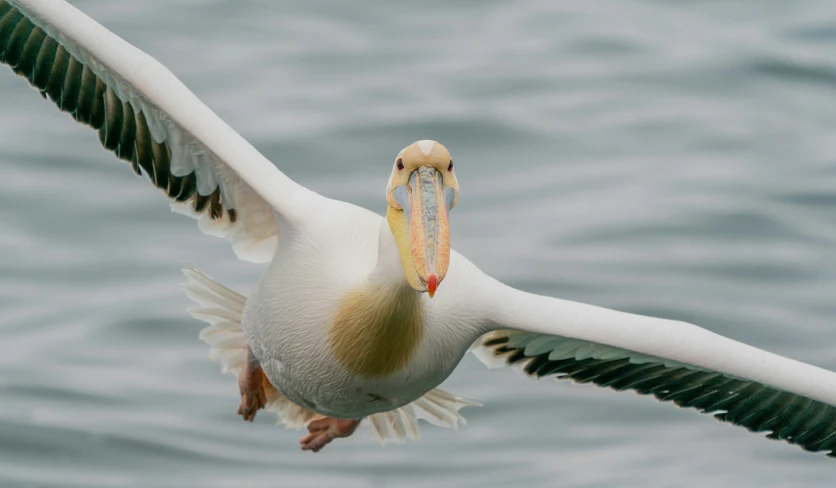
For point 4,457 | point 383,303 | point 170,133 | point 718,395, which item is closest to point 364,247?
point 383,303

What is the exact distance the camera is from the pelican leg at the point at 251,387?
8016 millimetres

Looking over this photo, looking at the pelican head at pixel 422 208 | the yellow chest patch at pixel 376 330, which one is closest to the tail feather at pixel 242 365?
the yellow chest patch at pixel 376 330

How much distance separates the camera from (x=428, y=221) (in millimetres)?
5859

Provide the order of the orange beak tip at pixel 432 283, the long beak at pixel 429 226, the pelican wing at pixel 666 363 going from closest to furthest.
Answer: the orange beak tip at pixel 432 283 < the long beak at pixel 429 226 < the pelican wing at pixel 666 363

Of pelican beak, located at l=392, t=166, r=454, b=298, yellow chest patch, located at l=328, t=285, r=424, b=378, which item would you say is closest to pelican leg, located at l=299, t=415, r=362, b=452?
yellow chest patch, located at l=328, t=285, r=424, b=378

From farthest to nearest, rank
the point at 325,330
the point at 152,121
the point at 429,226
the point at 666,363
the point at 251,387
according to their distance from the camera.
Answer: the point at 251,387 < the point at 152,121 < the point at 666,363 < the point at 325,330 < the point at 429,226

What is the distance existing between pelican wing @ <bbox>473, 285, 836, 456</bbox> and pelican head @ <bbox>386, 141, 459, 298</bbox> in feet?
3.21

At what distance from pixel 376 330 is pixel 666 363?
1.49m

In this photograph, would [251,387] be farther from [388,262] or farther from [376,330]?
[388,262]

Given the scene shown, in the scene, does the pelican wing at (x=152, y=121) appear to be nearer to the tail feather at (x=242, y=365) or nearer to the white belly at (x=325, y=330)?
the white belly at (x=325, y=330)

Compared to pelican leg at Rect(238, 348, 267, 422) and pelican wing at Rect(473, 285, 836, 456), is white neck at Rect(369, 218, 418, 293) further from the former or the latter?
pelican leg at Rect(238, 348, 267, 422)

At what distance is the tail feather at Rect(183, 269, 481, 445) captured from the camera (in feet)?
26.6

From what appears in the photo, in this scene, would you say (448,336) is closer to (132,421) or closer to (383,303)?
(383,303)

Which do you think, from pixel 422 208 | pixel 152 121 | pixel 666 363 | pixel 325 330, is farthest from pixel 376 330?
pixel 152 121
